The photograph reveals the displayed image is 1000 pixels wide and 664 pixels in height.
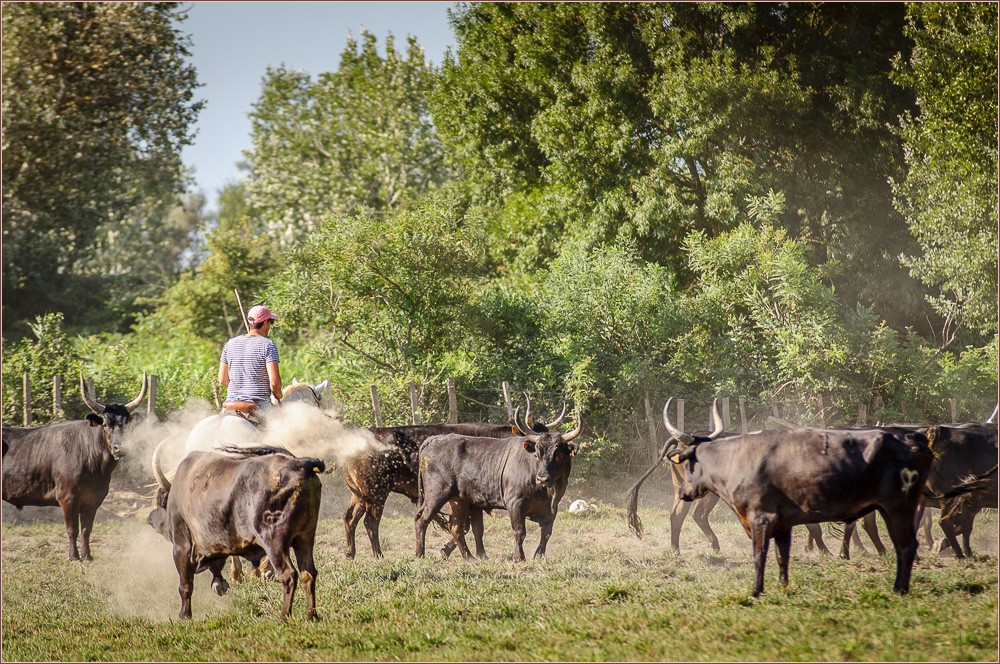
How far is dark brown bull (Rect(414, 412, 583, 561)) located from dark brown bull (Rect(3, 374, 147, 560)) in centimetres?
394

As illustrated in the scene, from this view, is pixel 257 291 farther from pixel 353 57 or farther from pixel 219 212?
pixel 219 212

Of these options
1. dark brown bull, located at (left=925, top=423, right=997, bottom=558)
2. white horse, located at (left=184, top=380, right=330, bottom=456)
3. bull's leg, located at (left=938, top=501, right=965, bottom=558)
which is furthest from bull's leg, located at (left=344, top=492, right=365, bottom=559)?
bull's leg, located at (left=938, top=501, right=965, bottom=558)

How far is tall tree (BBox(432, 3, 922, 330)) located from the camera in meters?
23.5

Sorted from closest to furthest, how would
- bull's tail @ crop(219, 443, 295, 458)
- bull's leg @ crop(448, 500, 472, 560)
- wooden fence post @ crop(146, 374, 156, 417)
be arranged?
bull's tail @ crop(219, 443, 295, 458) < bull's leg @ crop(448, 500, 472, 560) < wooden fence post @ crop(146, 374, 156, 417)

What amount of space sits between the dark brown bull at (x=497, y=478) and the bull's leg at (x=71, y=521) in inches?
177

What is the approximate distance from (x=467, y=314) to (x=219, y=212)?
53818 mm

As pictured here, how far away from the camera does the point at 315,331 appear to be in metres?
20.6

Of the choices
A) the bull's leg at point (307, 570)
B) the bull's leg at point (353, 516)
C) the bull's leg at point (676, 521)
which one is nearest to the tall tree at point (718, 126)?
the bull's leg at point (676, 521)

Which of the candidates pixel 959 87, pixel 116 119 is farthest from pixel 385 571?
pixel 116 119

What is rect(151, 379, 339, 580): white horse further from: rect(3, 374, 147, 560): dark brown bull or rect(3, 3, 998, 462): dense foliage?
rect(3, 3, 998, 462): dense foliage

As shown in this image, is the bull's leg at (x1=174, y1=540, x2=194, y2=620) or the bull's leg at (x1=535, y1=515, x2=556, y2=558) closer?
the bull's leg at (x1=174, y1=540, x2=194, y2=620)

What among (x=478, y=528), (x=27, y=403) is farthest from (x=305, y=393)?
(x=27, y=403)

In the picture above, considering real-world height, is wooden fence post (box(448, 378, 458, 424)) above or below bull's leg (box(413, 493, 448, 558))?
above

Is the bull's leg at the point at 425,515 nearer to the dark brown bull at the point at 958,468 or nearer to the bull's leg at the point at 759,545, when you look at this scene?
the bull's leg at the point at 759,545
